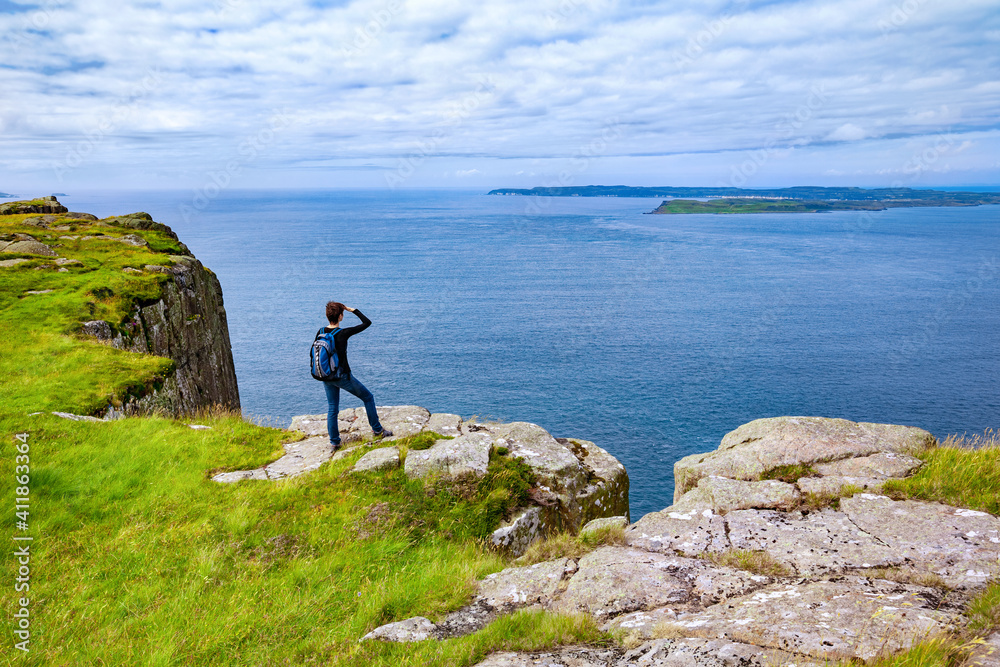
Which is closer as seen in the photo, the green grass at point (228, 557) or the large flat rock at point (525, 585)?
the green grass at point (228, 557)

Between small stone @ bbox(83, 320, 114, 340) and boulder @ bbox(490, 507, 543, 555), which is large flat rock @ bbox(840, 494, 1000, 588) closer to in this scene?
boulder @ bbox(490, 507, 543, 555)

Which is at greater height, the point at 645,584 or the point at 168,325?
the point at 168,325

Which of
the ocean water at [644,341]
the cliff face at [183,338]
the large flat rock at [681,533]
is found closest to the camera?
the large flat rock at [681,533]

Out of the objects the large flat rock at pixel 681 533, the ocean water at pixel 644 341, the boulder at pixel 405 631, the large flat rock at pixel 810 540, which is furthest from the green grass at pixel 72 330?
the ocean water at pixel 644 341

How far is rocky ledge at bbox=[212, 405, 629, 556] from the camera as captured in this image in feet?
40.6

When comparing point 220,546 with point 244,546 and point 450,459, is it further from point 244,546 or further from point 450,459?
point 450,459

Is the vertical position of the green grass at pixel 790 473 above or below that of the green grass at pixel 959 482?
below

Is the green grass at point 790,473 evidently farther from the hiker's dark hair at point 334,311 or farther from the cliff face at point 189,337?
the cliff face at point 189,337

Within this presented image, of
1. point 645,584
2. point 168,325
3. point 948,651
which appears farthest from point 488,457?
point 168,325

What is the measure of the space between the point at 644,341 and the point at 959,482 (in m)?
83.6

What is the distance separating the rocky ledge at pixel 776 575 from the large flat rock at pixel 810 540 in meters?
0.03

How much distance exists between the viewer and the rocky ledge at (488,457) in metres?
12.4

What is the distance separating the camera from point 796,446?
11945mm

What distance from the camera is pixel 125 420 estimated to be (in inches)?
563
